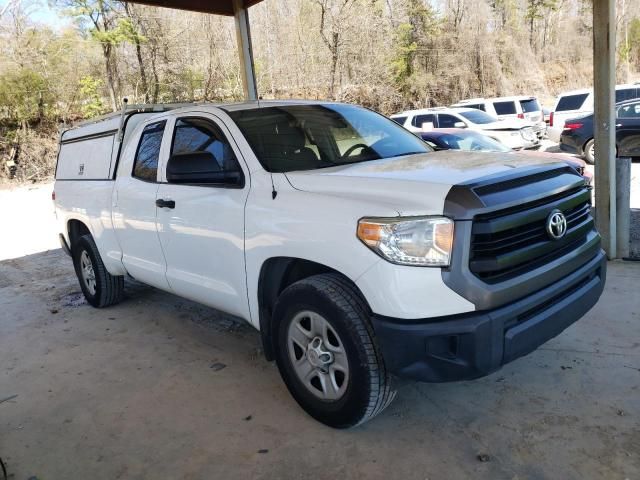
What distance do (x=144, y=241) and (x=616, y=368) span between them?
141 inches

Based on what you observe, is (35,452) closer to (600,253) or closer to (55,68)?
(600,253)

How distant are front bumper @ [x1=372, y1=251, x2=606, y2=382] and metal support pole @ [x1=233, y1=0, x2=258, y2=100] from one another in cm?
597

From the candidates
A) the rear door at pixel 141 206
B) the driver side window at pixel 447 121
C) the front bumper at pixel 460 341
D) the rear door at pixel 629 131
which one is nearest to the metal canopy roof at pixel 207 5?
the rear door at pixel 141 206

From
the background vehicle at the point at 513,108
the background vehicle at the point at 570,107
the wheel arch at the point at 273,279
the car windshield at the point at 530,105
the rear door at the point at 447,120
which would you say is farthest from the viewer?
the car windshield at the point at 530,105

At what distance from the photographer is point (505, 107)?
696 inches

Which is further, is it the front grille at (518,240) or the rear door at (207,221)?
the rear door at (207,221)

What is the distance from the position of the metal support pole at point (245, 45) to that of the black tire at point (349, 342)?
5455 mm

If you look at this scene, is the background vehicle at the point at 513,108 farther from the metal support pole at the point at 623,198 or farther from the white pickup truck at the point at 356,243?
the white pickup truck at the point at 356,243

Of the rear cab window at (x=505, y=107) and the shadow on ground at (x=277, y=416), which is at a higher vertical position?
the rear cab window at (x=505, y=107)

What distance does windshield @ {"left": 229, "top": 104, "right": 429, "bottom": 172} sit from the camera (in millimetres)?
3544

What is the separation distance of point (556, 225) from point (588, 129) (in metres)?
11.5

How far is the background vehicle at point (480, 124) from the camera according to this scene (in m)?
14.1

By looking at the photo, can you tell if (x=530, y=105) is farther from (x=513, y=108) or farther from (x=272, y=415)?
(x=272, y=415)

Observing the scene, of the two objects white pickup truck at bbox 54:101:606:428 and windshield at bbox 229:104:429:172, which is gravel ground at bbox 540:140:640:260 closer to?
white pickup truck at bbox 54:101:606:428
